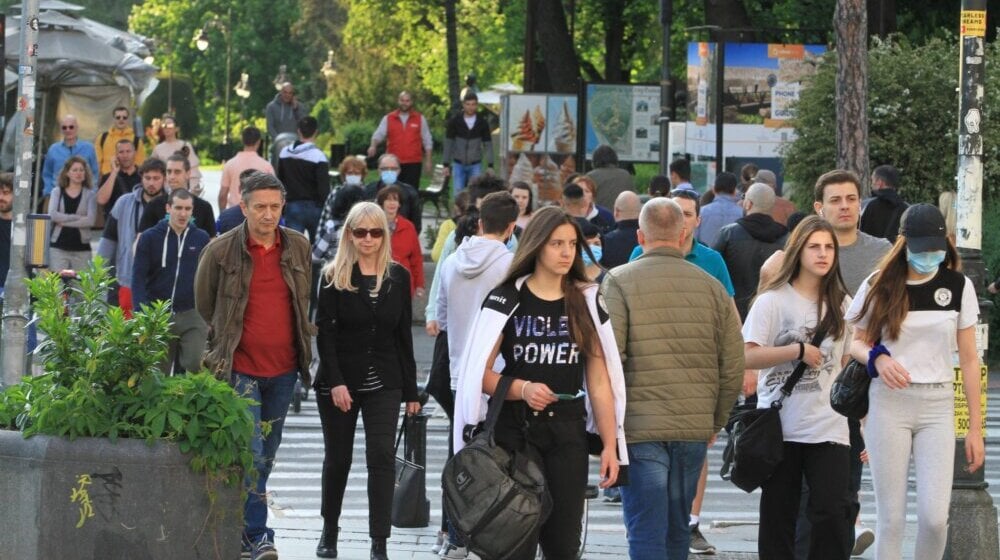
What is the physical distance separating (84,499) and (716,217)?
9499 mm

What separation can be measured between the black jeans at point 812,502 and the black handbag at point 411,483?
2.16 m

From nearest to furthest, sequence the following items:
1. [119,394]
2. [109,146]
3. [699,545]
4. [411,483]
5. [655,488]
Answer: [119,394]
[655,488]
[411,483]
[699,545]
[109,146]

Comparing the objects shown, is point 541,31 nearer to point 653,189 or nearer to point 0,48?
point 653,189

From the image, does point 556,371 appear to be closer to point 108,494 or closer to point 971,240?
point 108,494

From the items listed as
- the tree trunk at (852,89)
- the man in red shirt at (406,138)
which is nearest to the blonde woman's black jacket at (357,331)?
the tree trunk at (852,89)

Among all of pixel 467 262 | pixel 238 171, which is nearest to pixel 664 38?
pixel 238 171

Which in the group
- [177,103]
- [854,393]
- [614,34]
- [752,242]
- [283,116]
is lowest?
[854,393]

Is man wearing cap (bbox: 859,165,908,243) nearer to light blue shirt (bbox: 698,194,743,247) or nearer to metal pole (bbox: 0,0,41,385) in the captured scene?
light blue shirt (bbox: 698,194,743,247)

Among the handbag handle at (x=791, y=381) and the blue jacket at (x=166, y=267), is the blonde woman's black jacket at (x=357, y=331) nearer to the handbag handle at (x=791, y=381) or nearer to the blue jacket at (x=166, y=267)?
the handbag handle at (x=791, y=381)

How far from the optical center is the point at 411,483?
9898 mm

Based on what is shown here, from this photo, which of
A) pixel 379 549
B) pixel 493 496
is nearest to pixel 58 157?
pixel 379 549

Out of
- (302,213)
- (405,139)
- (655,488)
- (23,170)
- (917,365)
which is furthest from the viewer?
(405,139)

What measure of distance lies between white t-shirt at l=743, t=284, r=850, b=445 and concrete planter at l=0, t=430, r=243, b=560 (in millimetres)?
2559

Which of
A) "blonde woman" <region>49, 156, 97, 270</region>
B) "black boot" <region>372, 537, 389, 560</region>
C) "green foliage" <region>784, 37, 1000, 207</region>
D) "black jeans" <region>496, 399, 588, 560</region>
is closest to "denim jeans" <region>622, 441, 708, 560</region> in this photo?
"black jeans" <region>496, 399, 588, 560</region>
